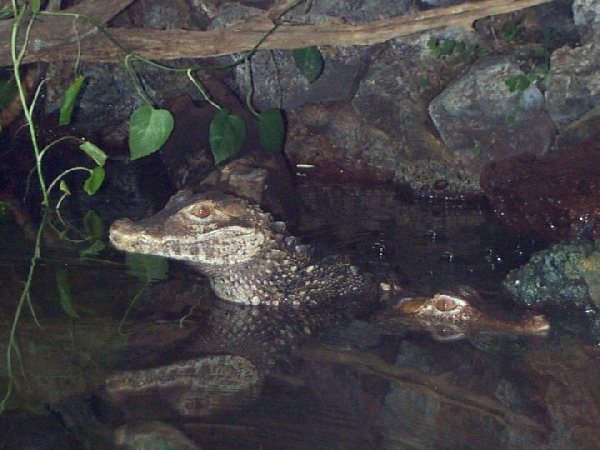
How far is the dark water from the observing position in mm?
2189

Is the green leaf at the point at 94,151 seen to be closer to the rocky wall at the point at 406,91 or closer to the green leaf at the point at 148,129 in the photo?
the green leaf at the point at 148,129

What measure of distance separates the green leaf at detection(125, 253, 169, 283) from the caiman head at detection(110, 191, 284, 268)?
0.79ft

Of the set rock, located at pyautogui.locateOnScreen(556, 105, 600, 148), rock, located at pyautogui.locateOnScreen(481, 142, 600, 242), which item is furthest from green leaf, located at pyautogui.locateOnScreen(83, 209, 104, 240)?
rock, located at pyautogui.locateOnScreen(556, 105, 600, 148)

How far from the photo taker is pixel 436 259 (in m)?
4.09

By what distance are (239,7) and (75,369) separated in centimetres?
460

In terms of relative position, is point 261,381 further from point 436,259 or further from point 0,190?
point 0,190

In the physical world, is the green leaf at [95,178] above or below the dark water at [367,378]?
above

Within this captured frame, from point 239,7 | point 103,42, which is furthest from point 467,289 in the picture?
point 239,7

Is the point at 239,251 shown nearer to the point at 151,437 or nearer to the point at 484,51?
the point at 151,437

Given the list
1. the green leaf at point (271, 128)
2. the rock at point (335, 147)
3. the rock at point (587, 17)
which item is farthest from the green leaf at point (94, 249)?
the rock at point (587, 17)

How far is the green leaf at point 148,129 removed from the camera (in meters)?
3.79

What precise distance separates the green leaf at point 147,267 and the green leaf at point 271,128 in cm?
140

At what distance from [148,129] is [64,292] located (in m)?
1.00

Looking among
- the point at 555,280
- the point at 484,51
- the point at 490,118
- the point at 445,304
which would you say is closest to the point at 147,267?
the point at 445,304
